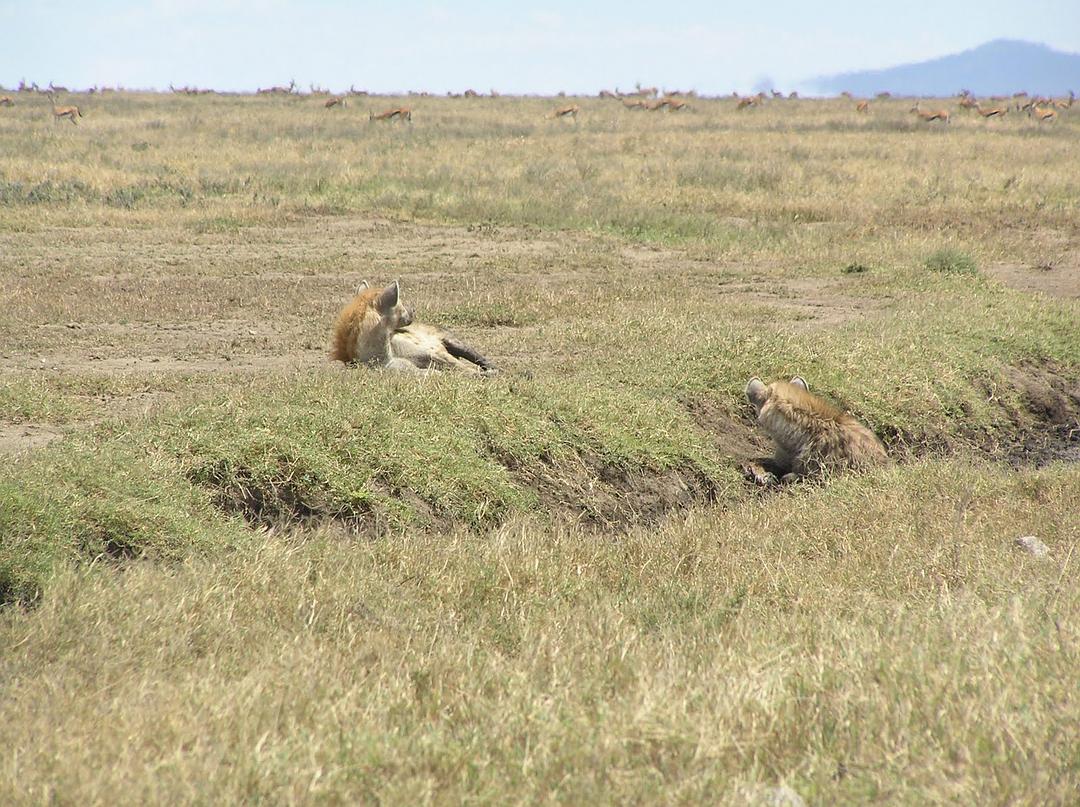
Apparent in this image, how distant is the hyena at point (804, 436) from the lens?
7504mm

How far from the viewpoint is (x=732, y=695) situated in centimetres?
321

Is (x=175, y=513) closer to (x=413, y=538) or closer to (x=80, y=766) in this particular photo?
(x=413, y=538)

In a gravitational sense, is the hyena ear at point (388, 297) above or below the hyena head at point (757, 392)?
above

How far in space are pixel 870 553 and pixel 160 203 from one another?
49.1 feet

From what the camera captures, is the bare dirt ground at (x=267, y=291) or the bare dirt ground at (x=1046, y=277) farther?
the bare dirt ground at (x=1046, y=277)

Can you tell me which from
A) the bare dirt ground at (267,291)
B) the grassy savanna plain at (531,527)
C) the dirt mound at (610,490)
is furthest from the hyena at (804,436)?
the bare dirt ground at (267,291)

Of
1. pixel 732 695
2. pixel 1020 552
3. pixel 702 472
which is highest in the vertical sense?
pixel 732 695

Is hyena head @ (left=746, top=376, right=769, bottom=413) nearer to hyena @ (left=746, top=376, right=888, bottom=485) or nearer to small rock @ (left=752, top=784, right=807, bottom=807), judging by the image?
hyena @ (left=746, top=376, right=888, bottom=485)

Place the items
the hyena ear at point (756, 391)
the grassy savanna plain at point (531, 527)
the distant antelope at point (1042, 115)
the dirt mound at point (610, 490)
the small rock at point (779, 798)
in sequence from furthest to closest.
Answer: the distant antelope at point (1042, 115) → the hyena ear at point (756, 391) → the dirt mound at point (610, 490) → the grassy savanna plain at point (531, 527) → the small rock at point (779, 798)

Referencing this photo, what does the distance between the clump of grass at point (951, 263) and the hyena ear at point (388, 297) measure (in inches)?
305

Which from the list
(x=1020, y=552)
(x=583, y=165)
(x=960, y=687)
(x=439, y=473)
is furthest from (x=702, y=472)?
(x=583, y=165)

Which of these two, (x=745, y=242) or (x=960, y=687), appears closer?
(x=960, y=687)

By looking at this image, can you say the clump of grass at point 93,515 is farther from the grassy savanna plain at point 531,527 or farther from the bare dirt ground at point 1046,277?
the bare dirt ground at point 1046,277

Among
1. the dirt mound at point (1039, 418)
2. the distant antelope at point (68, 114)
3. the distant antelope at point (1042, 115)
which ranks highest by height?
the distant antelope at point (68, 114)
